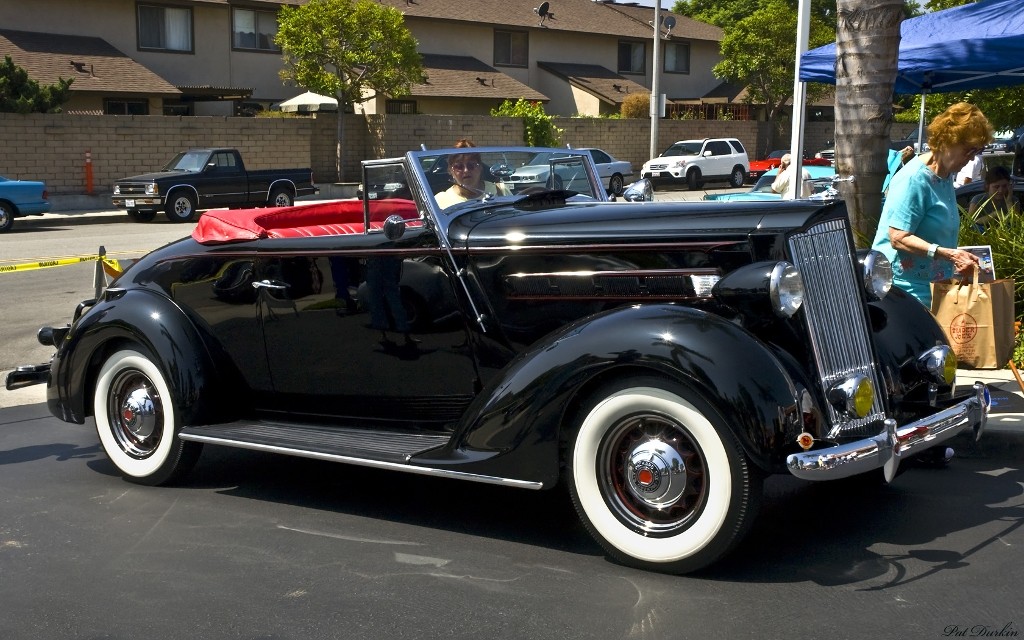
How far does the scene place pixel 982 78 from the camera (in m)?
11.5

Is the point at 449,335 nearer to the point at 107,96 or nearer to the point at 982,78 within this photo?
the point at 982,78

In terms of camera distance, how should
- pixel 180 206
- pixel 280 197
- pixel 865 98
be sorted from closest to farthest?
pixel 865 98 < pixel 180 206 < pixel 280 197

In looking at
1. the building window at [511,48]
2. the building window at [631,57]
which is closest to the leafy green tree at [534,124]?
the building window at [511,48]

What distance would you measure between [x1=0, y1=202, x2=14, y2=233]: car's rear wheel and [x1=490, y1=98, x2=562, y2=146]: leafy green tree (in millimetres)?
18428

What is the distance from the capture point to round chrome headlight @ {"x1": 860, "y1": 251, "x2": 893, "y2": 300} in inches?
196

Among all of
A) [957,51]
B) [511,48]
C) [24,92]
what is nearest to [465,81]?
[511,48]

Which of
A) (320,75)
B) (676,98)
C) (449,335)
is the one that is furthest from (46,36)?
(449,335)

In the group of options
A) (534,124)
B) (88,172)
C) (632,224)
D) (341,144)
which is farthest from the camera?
(534,124)

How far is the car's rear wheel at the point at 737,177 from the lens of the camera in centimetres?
3786

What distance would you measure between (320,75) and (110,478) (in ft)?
92.1

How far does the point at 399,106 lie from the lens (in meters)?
40.5

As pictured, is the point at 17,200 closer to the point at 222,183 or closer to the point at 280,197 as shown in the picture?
the point at 222,183

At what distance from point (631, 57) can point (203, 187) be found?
93.8 ft

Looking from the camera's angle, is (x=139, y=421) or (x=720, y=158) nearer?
(x=139, y=421)
